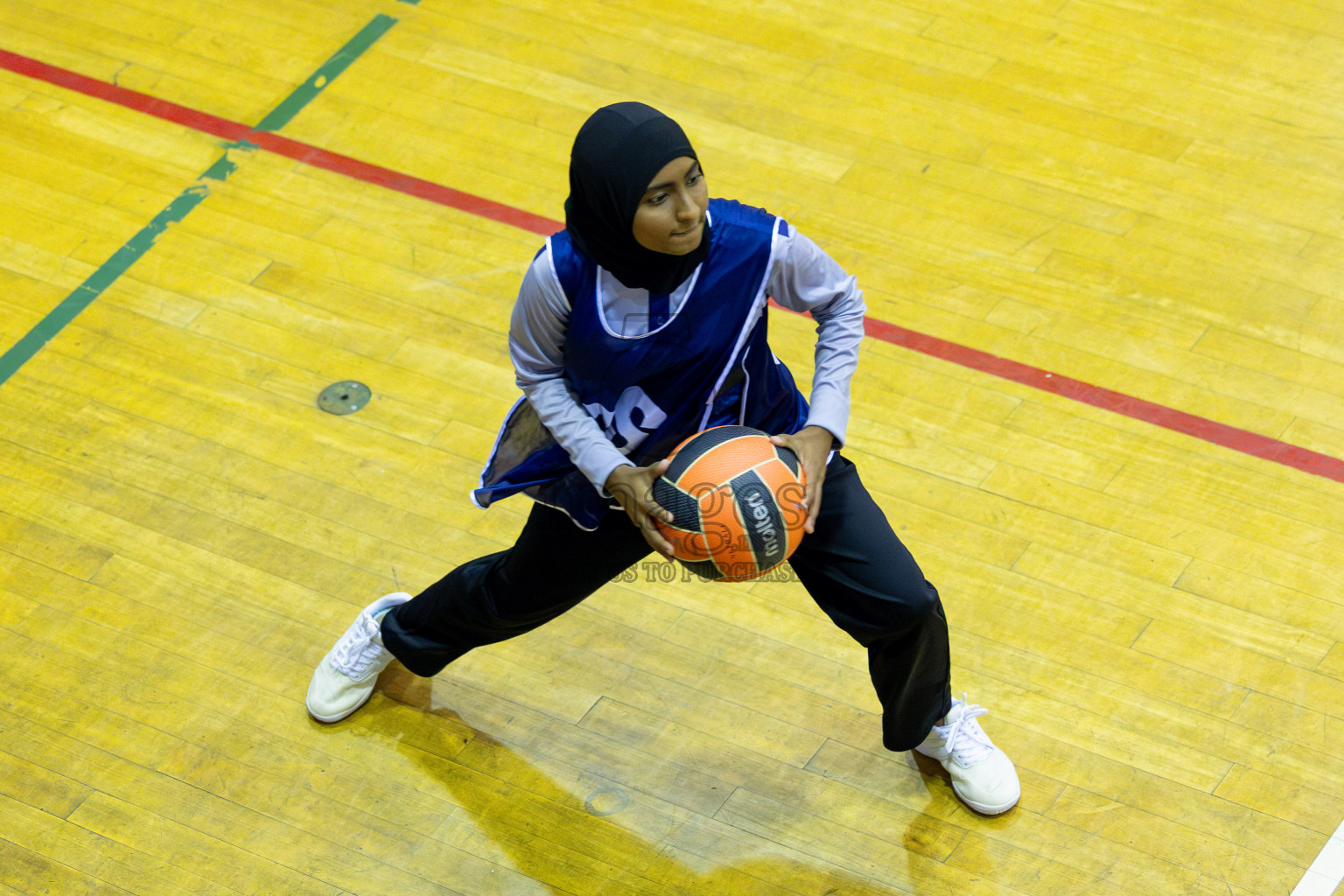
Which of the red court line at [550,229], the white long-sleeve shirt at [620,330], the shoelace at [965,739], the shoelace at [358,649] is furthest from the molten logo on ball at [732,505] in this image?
the red court line at [550,229]

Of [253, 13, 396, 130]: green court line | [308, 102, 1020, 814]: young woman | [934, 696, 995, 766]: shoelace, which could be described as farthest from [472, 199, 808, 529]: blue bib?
[253, 13, 396, 130]: green court line

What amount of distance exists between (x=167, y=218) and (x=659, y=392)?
9.24 ft

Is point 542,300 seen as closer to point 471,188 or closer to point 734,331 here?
point 734,331

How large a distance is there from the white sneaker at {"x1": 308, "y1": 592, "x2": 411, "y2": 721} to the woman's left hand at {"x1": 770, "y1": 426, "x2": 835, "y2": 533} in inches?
48.0

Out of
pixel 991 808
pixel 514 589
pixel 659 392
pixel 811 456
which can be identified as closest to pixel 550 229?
pixel 514 589

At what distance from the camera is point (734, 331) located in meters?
Result: 2.48

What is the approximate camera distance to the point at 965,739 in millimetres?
3027

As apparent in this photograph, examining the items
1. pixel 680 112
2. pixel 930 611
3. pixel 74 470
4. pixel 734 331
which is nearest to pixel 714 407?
pixel 734 331

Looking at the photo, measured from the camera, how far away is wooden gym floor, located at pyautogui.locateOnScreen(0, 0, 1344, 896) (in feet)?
10.1

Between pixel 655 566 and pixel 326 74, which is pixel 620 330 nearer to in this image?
pixel 655 566

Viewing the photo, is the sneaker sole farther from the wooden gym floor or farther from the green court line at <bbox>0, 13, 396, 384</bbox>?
the green court line at <bbox>0, 13, 396, 384</bbox>

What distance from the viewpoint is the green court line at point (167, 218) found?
423 centimetres

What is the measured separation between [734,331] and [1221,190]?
2891 mm

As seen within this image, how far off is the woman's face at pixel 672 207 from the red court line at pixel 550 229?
6.43 feet
